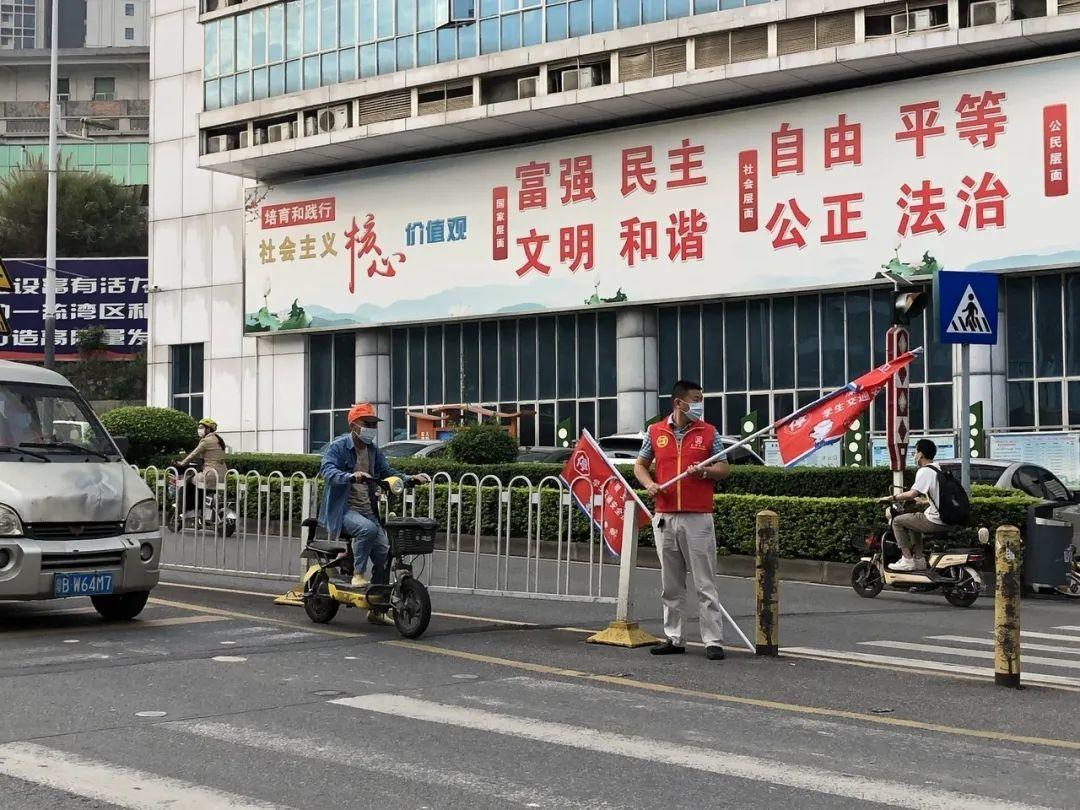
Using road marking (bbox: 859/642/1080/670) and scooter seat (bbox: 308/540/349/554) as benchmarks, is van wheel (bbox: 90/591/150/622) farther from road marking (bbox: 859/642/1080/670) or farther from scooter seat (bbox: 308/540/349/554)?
road marking (bbox: 859/642/1080/670)

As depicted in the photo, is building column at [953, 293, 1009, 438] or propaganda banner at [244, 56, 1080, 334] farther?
building column at [953, 293, 1009, 438]

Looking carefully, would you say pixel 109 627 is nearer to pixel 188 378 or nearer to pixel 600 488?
pixel 600 488

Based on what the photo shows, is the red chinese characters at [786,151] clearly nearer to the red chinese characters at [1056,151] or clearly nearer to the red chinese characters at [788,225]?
the red chinese characters at [788,225]

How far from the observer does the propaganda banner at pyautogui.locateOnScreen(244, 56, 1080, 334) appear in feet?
93.5

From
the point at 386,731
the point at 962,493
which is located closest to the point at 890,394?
the point at 962,493

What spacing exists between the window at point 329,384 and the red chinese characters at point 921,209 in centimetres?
1662

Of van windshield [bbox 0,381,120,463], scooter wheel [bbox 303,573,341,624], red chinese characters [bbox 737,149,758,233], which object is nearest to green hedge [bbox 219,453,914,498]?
scooter wheel [bbox 303,573,341,624]

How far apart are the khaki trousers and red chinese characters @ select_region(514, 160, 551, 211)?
25.3m

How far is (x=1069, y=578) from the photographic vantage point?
54.4 feet

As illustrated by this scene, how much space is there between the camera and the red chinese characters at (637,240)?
3362 centimetres

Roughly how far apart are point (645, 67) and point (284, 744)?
87.8ft

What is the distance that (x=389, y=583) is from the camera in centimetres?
1159

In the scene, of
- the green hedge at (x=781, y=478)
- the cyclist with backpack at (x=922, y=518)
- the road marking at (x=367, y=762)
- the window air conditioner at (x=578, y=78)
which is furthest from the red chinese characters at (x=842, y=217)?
the road marking at (x=367, y=762)

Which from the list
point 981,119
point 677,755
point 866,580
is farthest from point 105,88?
point 677,755
